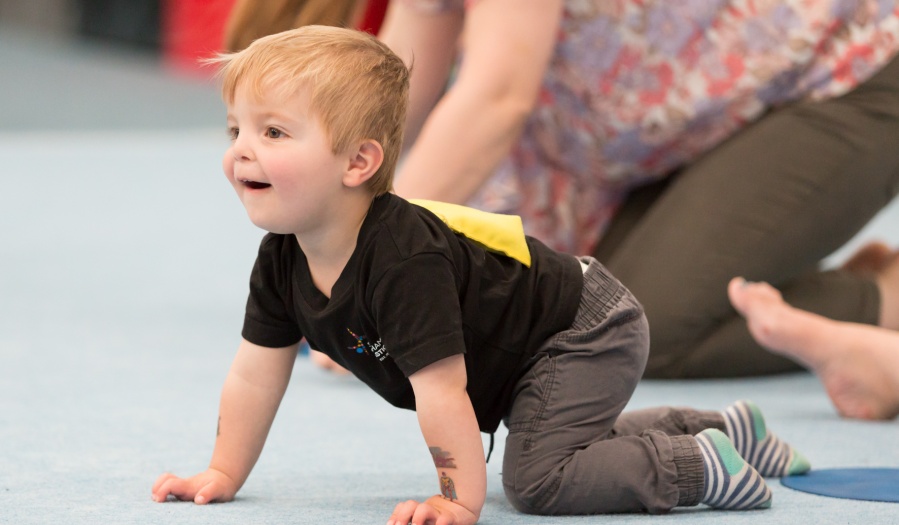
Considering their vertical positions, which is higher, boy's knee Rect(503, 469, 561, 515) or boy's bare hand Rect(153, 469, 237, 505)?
boy's knee Rect(503, 469, 561, 515)

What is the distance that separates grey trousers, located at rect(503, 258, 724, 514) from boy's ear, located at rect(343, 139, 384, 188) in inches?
8.2

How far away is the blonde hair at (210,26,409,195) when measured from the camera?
2.87 ft

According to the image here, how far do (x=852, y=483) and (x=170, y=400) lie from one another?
2.50 feet

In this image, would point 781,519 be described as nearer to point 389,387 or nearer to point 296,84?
point 389,387

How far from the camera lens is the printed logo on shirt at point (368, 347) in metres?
0.93

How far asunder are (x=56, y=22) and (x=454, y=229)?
26.7ft

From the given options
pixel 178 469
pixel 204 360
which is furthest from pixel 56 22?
pixel 178 469

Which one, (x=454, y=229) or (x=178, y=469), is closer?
(x=454, y=229)

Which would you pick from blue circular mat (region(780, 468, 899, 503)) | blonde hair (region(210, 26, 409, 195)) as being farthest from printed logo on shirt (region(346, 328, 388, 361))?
blue circular mat (region(780, 468, 899, 503))

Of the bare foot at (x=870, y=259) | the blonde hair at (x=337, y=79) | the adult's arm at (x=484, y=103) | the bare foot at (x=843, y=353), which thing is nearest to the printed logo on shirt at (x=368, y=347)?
the blonde hair at (x=337, y=79)

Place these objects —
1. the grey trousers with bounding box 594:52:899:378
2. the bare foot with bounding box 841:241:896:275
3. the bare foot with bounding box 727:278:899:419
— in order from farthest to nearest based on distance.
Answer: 1. the bare foot with bounding box 841:241:896:275
2. the grey trousers with bounding box 594:52:899:378
3. the bare foot with bounding box 727:278:899:419

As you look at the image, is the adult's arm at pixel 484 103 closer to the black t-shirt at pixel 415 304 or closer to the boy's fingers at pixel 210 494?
the black t-shirt at pixel 415 304

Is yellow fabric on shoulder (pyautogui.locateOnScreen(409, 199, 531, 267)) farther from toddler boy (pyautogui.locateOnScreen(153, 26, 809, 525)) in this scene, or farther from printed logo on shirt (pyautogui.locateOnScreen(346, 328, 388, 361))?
printed logo on shirt (pyautogui.locateOnScreen(346, 328, 388, 361))

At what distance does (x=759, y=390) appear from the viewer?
5.07 feet
